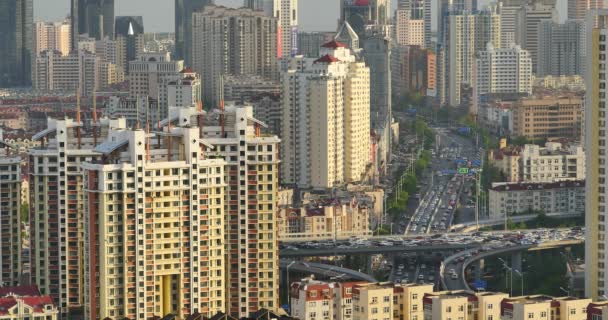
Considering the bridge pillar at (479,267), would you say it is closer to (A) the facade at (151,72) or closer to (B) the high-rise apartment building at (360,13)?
(A) the facade at (151,72)

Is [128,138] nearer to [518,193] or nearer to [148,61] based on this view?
[518,193]

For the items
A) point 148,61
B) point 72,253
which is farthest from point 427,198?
point 72,253

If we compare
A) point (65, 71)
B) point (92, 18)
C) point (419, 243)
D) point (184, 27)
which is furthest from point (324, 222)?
point (92, 18)

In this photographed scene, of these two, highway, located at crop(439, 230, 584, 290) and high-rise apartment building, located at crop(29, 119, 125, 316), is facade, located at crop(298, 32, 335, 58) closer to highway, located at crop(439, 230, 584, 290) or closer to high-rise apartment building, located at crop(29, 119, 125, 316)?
highway, located at crop(439, 230, 584, 290)

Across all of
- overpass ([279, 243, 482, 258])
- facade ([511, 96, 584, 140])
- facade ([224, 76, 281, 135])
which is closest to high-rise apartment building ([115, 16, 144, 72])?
facade ([224, 76, 281, 135])

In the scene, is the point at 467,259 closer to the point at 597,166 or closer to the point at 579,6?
the point at 597,166

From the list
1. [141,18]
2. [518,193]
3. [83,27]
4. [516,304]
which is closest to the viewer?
[516,304]

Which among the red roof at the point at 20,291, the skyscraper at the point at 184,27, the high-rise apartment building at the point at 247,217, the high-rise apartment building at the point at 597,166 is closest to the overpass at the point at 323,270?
the high-rise apartment building at the point at 597,166
